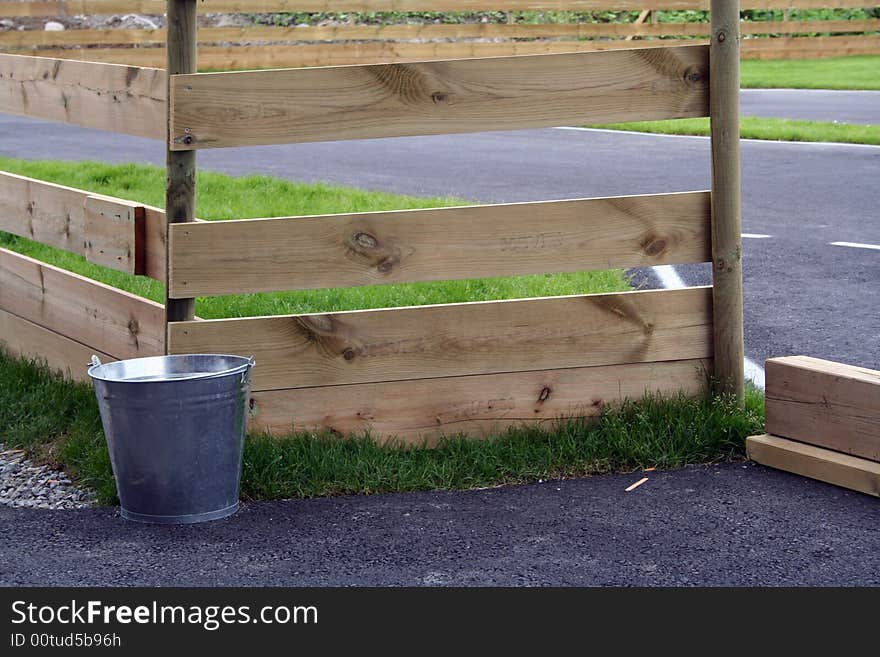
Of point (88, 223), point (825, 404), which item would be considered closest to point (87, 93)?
point (88, 223)

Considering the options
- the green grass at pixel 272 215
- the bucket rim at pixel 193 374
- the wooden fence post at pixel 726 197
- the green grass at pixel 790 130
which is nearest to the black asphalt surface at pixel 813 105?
the green grass at pixel 790 130

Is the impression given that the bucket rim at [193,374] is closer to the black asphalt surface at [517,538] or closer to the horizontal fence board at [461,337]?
the horizontal fence board at [461,337]

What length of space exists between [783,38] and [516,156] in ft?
47.1

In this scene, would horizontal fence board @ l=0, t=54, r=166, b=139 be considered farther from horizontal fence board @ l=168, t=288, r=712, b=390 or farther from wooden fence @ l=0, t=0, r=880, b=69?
wooden fence @ l=0, t=0, r=880, b=69

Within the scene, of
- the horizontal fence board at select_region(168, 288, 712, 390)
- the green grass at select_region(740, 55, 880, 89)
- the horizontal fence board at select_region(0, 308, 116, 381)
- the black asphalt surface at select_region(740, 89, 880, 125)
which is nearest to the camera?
the horizontal fence board at select_region(168, 288, 712, 390)

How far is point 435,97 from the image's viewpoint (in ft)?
15.0

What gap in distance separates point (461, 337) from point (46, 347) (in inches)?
85.8

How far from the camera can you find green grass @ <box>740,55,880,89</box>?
784 inches

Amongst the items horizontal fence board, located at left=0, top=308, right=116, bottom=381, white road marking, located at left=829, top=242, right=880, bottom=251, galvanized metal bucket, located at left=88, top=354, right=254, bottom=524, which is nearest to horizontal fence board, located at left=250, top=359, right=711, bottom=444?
galvanized metal bucket, located at left=88, top=354, right=254, bottom=524

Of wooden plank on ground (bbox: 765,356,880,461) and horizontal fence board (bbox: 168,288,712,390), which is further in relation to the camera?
horizontal fence board (bbox: 168,288,712,390)

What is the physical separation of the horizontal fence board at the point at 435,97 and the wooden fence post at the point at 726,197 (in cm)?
8

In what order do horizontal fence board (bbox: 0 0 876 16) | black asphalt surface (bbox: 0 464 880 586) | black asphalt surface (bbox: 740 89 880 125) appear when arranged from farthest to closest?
horizontal fence board (bbox: 0 0 876 16), black asphalt surface (bbox: 740 89 880 125), black asphalt surface (bbox: 0 464 880 586)

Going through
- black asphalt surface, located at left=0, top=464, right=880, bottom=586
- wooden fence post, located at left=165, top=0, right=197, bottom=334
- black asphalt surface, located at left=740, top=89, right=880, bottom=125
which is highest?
black asphalt surface, located at left=740, top=89, right=880, bottom=125

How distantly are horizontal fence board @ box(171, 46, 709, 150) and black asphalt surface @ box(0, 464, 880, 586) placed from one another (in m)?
1.32
